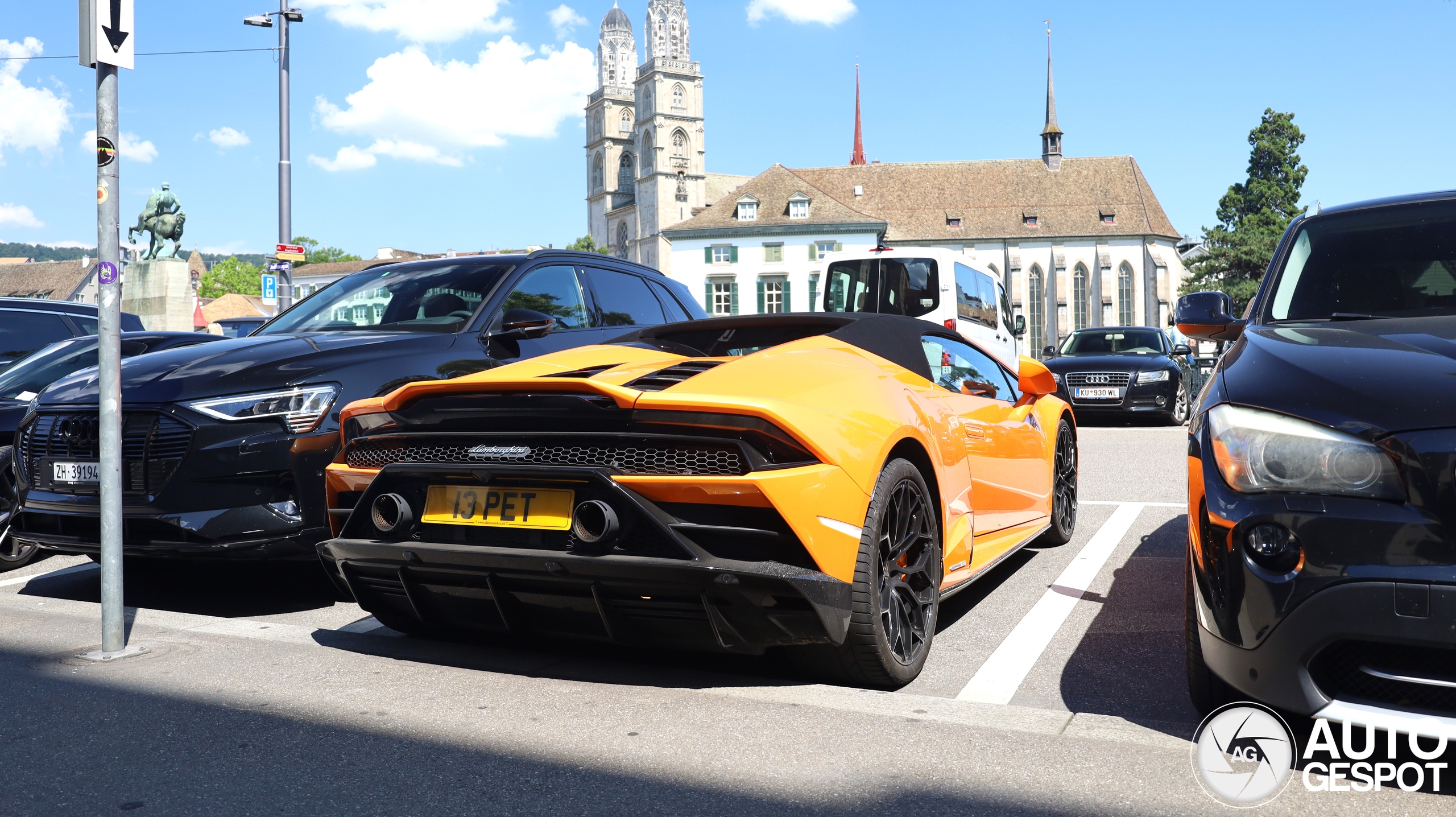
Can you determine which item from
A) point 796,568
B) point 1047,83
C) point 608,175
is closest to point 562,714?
point 796,568

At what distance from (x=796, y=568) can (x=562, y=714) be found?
83 centimetres

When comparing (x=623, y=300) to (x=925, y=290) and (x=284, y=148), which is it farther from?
(x=284, y=148)

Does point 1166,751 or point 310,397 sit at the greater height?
point 310,397

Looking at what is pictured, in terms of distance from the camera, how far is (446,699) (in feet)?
11.2

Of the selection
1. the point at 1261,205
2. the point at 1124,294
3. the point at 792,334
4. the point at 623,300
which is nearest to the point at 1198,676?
the point at 792,334

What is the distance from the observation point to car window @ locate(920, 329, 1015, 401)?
172 inches

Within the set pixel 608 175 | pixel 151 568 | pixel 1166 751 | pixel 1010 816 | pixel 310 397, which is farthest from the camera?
pixel 608 175

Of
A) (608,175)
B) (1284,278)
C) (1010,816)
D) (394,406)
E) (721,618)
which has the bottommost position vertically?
(1010,816)

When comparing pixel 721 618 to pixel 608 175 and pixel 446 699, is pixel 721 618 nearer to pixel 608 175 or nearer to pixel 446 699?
pixel 446 699

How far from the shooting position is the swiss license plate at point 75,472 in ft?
15.7

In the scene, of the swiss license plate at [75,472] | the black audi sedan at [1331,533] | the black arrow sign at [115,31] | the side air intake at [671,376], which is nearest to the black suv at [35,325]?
the swiss license plate at [75,472]

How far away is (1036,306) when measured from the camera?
83.2 m

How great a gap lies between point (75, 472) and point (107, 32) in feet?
6.33

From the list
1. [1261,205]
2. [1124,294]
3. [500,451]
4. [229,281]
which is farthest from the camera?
[229,281]
